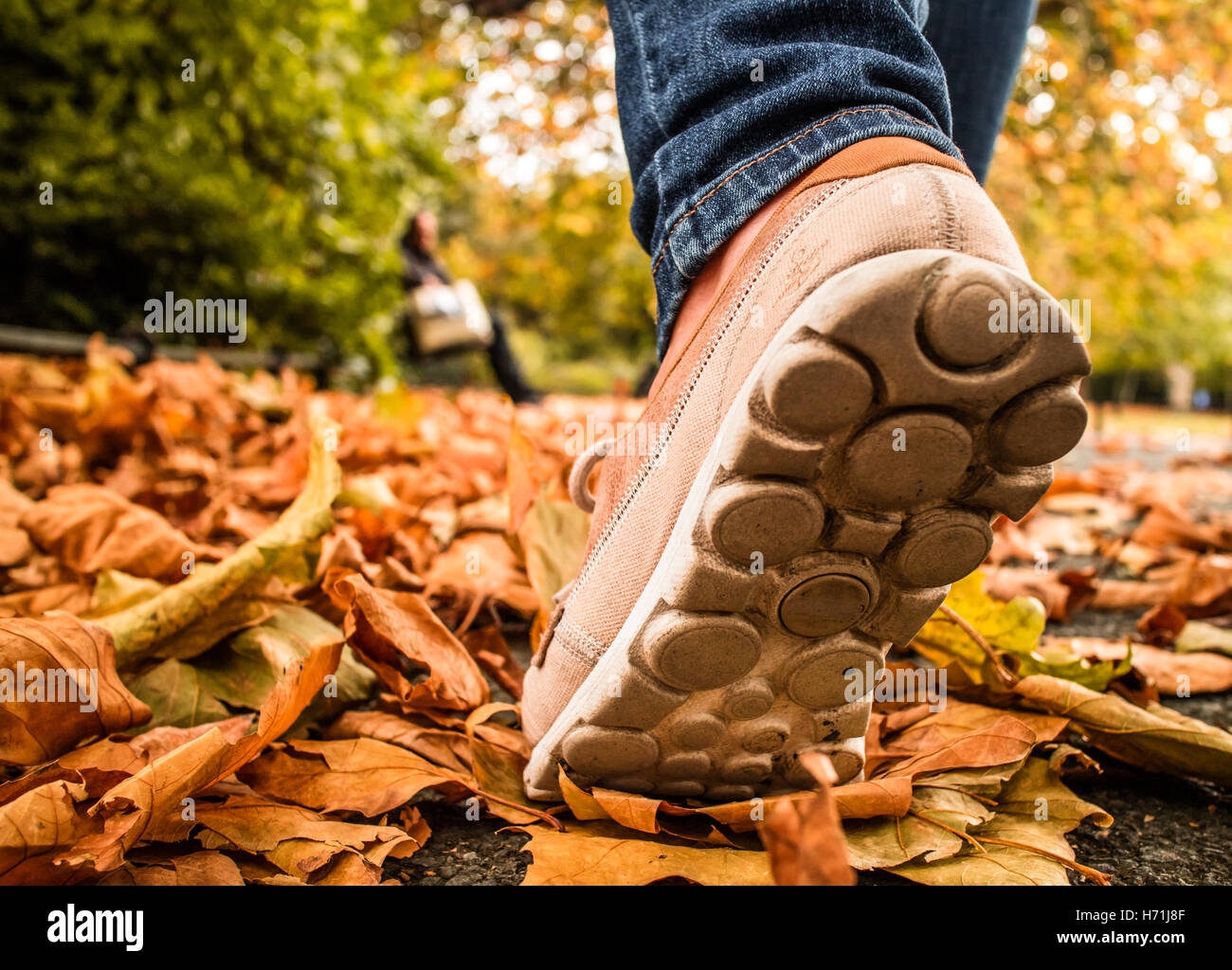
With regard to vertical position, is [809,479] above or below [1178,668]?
above

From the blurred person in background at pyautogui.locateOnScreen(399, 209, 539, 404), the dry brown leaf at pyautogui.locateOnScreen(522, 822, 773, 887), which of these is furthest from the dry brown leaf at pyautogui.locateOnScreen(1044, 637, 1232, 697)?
the blurred person in background at pyautogui.locateOnScreen(399, 209, 539, 404)

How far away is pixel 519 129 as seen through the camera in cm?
624

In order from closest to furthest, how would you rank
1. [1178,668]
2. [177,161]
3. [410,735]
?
[410,735]
[1178,668]
[177,161]

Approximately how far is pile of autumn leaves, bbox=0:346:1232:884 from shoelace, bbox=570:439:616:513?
0.20 metres

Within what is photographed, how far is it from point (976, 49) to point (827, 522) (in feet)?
3.15

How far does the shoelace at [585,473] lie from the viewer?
100 cm

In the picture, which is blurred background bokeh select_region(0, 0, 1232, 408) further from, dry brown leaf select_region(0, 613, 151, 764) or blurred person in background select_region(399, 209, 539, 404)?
dry brown leaf select_region(0, 613, 151, 764)

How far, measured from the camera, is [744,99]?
32.8 inches

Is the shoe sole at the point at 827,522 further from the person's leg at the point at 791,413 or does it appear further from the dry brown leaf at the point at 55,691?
the dry brown leaf at the point at 55,691

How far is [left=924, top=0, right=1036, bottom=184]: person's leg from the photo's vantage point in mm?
1297

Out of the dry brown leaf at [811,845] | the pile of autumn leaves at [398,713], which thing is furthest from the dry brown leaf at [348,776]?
the dry brown leaf at [811,845]

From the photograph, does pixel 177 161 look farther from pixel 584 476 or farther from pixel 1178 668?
pixel 1178 668

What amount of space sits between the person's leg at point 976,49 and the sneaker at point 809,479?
2.27 ft

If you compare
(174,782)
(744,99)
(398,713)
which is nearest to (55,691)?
(174,782)
